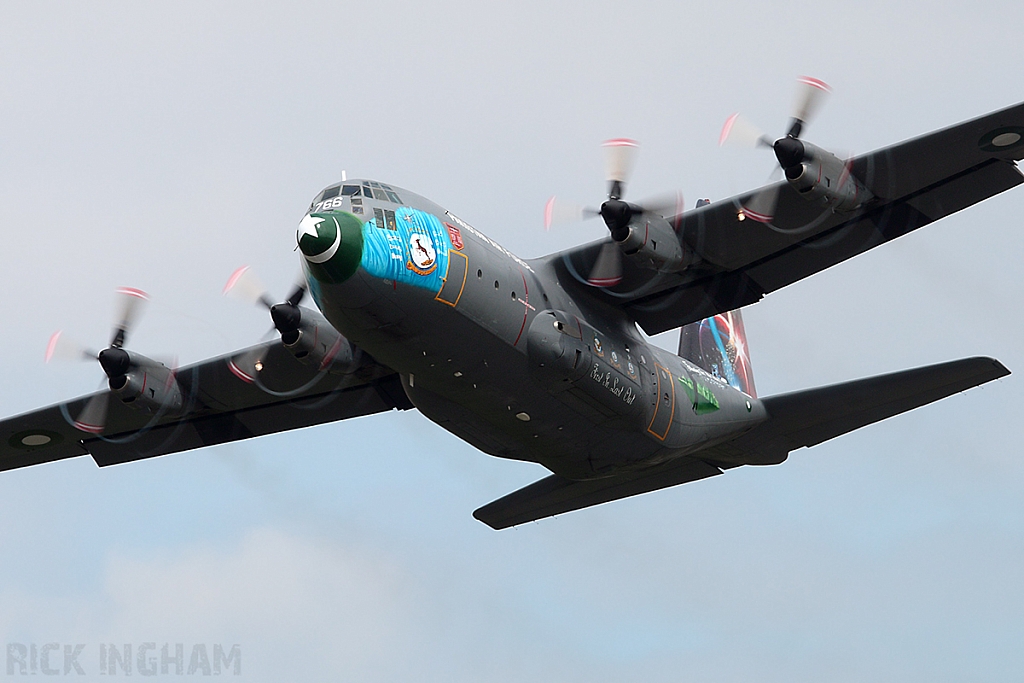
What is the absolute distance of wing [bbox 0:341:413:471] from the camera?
102 ft

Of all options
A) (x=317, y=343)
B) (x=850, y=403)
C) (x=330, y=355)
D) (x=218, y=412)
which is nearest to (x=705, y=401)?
(x=850, y=403)

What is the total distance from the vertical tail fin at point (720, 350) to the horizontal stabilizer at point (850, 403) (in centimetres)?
372

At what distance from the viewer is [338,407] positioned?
3203 centimetres

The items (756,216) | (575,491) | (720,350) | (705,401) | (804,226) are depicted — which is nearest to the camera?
(756,216)

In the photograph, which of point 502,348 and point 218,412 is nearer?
point 502,348

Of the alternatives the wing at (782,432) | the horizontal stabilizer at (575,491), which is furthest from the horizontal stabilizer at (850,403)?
the horizontal stabilizer at (575,491)

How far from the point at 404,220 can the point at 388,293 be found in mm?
1321

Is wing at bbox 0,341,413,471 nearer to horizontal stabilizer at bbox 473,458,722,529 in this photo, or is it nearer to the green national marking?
horizontal stabilizer at bbox 473,458,722,529

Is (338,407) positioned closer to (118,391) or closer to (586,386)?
(118,391)

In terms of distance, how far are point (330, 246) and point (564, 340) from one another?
16.4ft

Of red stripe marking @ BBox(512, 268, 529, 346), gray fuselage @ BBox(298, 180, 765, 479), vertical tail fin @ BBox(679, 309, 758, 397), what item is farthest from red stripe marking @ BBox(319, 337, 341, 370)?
vertical tail fin @ BBox(679, 309, 758, 397)

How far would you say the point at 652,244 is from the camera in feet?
90.5

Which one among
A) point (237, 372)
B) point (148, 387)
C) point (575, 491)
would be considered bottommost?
point (575, 491)

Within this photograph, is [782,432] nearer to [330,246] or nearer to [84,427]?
[330,246]
